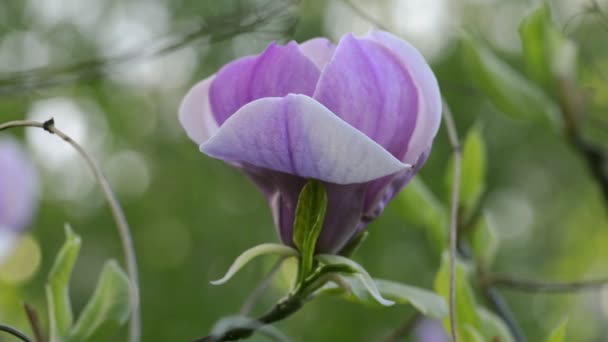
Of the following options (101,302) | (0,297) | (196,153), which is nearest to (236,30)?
(101,302)

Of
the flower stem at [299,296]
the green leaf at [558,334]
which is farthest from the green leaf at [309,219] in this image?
the green leaf at [558,334]

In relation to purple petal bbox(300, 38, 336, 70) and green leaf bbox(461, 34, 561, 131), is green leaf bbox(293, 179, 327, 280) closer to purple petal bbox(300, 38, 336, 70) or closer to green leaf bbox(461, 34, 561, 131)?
purple petal bbox(300, 38, 336, 70)

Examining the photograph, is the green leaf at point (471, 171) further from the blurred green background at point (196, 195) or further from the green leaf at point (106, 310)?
the blurred green background at point (196, 195)

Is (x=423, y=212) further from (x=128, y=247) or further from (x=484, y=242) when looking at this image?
(x=128, y=247)

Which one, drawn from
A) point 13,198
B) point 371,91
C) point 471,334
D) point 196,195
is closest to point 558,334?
point 471,334

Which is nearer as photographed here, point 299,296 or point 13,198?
point 299,296

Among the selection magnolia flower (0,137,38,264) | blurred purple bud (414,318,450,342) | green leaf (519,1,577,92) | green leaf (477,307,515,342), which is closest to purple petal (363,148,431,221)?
green leaf (477,307,515,342)

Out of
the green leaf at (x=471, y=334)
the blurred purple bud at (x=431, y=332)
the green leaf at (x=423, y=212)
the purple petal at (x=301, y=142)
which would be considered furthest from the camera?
the blurred purple bud at (x=431, y=332)
